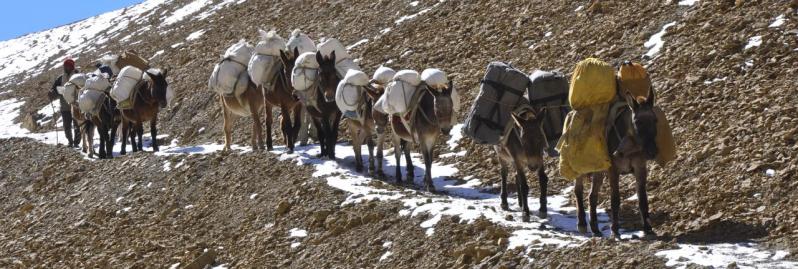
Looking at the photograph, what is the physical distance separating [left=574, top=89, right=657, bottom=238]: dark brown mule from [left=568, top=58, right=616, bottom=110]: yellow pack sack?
262mm

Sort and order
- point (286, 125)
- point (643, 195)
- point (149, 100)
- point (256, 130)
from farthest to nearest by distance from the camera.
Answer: point (149, 100), point (256, 130), point (286, 125), point (643, 195)

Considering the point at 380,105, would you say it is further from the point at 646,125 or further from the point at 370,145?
the point at 646,125

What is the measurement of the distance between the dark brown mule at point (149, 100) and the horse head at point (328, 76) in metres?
6.64

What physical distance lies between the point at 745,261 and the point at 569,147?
302 centimetres

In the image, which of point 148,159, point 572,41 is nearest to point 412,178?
point 572,41

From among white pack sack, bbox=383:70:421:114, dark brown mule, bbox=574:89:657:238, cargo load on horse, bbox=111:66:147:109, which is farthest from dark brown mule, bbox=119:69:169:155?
dark brown mule, bbox=574:89:657:238

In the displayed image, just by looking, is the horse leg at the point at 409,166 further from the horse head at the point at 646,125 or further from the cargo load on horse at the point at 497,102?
the horse head at the point at 646,125

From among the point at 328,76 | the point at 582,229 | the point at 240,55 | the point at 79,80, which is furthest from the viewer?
the point at 79,80

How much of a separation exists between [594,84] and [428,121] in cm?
485

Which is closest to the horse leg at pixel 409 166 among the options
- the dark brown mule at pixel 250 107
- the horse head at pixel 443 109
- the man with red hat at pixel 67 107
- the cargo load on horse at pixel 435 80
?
the cargo load on horse at pixel 435 80

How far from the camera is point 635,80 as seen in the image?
500 inches

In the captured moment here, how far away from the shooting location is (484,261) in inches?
483

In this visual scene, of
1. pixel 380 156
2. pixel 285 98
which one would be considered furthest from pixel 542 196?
pixel 285 98

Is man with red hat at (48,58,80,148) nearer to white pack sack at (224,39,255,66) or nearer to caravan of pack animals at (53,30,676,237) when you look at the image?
caravan of pack animals at (53,30,676,237)
